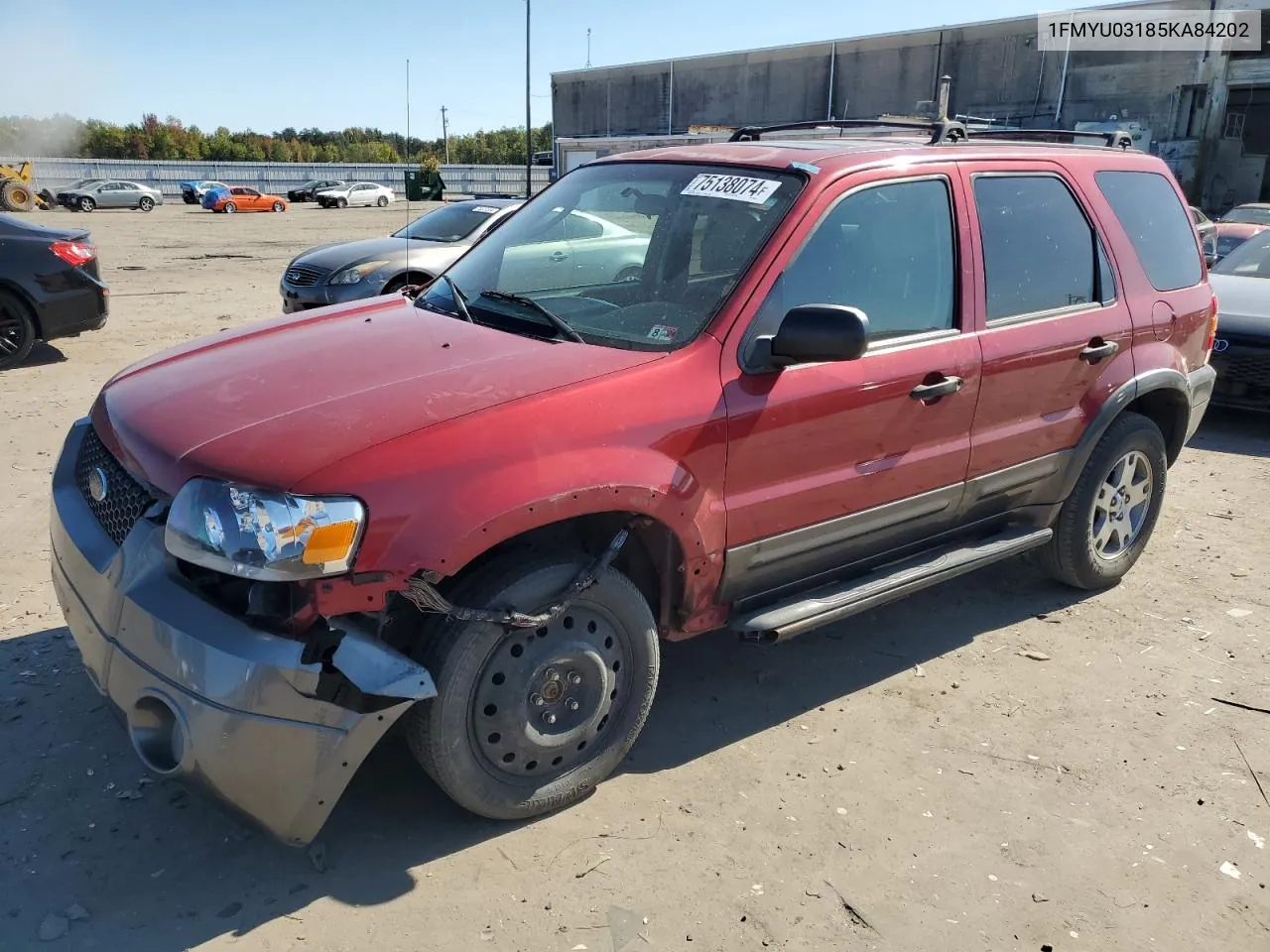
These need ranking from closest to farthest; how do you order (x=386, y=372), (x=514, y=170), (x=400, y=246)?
(x=386, y=372)
(x=400, y=246)
(x=514, y=170)

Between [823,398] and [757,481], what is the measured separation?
37 cm

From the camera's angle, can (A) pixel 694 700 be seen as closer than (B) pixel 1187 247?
Yes

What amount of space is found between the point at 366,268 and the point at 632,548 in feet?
25.4

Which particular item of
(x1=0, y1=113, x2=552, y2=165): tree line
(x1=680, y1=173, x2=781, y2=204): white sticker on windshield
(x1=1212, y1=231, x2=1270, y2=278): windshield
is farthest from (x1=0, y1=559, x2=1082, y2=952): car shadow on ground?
(x1=0, y1=113, x2=552, y2=165): tree line

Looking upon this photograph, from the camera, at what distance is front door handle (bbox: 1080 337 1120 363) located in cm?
422

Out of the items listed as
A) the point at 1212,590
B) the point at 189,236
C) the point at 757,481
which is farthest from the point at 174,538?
the point at 189,236

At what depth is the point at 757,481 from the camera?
3.25 m

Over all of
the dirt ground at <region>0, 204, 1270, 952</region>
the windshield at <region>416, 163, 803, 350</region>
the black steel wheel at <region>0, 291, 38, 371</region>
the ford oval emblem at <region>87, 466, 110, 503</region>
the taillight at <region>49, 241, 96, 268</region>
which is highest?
the windshield at <region>416, 163, 803, 350</region>

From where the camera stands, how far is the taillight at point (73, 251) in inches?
355

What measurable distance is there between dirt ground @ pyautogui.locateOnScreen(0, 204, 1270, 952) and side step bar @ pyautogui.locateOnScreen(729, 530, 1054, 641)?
1.57 ft

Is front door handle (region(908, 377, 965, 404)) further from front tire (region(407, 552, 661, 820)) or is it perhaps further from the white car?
the white car

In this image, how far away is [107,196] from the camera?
42219mm

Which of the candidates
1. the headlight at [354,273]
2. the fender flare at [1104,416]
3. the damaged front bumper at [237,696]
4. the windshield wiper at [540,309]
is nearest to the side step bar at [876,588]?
the fender flare at [1104,416]

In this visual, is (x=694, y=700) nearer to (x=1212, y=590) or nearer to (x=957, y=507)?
(x=957, y=507)
